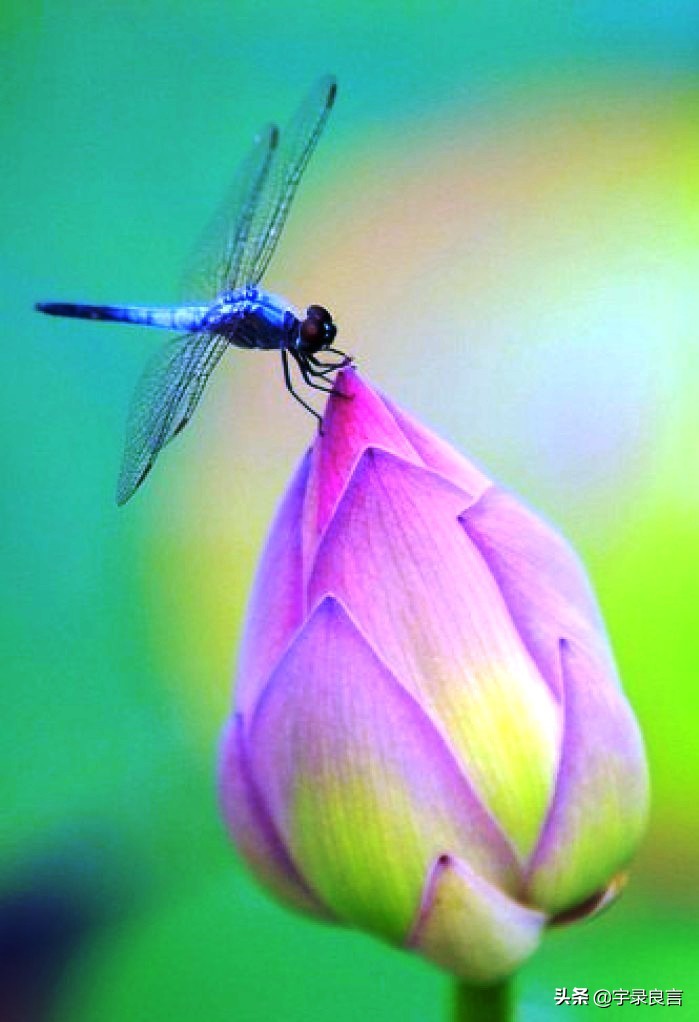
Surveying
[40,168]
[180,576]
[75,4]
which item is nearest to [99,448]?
[180,576]

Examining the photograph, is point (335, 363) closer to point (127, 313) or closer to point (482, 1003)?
point (127, 313)

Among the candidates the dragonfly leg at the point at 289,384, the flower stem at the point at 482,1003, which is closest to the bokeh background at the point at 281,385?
the dragonfly leg at the point at 289,384

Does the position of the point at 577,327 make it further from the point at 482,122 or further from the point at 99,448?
the point at 99,448

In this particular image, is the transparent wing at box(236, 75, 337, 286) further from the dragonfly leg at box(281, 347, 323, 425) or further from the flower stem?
the flower stem

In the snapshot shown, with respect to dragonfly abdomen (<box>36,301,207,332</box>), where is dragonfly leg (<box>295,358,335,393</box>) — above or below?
above

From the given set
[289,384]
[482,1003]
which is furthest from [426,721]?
[289,384]

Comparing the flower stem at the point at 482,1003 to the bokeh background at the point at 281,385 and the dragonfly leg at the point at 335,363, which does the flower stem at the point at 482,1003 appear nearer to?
the bokeh background at the point at 281,385

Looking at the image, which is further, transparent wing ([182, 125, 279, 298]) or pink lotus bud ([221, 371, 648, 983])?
transparent wing ([182, 125, 279, 298])

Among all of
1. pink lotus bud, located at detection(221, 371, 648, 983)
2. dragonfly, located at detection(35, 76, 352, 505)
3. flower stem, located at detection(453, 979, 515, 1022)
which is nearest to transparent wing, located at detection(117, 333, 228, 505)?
dragonfly, located at detection(35, 76, 352, 505)
